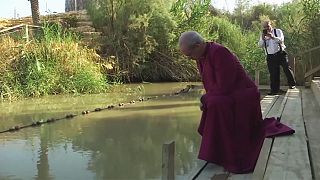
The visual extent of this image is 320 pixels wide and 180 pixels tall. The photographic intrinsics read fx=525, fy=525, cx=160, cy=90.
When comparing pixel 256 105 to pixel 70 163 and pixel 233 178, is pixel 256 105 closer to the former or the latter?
pixel 233 178

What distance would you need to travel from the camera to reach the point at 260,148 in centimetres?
420

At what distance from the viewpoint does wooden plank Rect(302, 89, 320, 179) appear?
153 inches

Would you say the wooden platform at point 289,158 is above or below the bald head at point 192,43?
below

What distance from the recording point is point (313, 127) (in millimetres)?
5391

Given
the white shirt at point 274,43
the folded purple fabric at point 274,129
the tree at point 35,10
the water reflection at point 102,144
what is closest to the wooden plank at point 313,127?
the folded purple fabric at point 274,129

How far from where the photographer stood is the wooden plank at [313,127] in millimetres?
3888

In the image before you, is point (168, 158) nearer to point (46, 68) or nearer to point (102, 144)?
point (102, 144)

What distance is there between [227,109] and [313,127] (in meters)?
1.64

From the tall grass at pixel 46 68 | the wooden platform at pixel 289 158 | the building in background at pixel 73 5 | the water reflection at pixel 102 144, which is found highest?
the building in background at pixel 73 5

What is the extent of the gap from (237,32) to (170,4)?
3.11m

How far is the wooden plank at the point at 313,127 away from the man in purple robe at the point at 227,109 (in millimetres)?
457

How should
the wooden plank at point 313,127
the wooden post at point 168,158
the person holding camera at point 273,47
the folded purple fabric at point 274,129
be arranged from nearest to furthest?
1. the wooden post at point 168,158
2. the wooden plank at point 313,127
3. the folded purple fabric at point 274,129
4. the person holding camera at point 273,47

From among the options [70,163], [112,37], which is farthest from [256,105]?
[112,37]

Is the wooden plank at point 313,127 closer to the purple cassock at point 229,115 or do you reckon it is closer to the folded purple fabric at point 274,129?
the folded purple fabric at point 274,129
